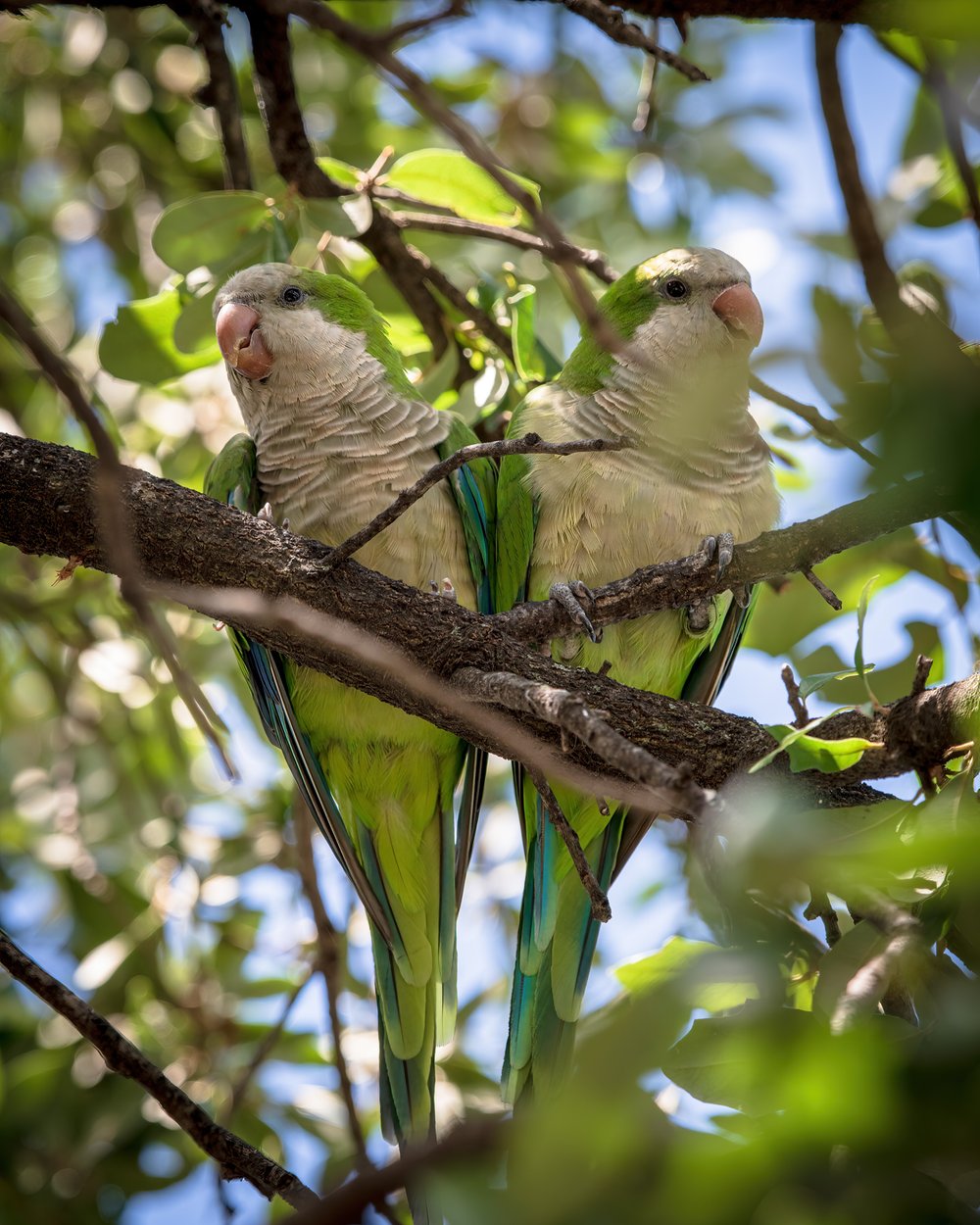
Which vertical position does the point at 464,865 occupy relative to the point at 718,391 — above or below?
above

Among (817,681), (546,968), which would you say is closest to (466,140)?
(817,681)

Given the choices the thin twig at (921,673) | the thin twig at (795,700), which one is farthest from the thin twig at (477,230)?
the thin twig at (921,673)

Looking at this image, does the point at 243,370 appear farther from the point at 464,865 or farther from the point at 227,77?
the point at 464,865

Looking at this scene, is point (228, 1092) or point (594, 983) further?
point (594, 983)

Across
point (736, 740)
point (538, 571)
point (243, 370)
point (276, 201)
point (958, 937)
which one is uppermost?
point (276, 201)

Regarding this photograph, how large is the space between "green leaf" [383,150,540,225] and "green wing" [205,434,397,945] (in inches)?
31.2

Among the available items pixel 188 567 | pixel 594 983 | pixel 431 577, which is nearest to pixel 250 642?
pixel 431 577

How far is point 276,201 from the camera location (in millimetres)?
2818

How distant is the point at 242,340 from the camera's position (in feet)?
9.34

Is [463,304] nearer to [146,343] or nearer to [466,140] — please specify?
[146,343]

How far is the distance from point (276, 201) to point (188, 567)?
1.19 metres

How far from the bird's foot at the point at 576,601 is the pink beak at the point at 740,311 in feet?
2.89

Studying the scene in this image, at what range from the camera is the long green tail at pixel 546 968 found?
263 centimetres

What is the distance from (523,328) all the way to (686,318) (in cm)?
45
